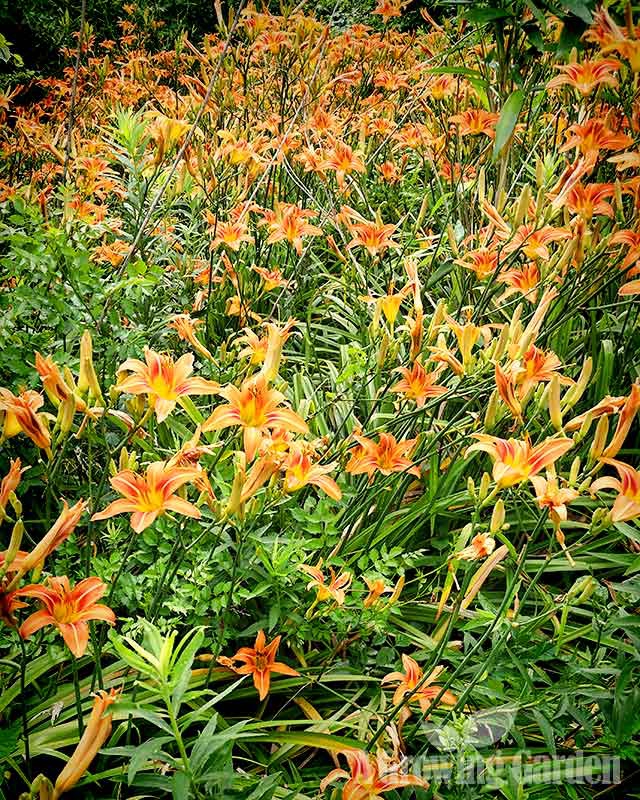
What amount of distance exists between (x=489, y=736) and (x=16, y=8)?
7788 millimetres

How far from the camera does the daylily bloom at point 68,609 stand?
40.5 inches

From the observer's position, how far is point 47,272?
6.23 feet

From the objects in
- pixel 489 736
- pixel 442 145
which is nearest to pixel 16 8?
pixel 442 145

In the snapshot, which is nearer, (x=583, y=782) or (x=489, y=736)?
(x=583, y=782)

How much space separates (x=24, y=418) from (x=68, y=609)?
0.33 meters

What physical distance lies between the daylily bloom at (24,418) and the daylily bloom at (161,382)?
0.50 feet

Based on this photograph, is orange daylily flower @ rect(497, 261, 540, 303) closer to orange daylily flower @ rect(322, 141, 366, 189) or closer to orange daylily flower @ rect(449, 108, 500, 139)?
orange daylily flower @ rect(449, 108, 500, 139)

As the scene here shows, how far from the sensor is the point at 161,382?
1203 millimetres

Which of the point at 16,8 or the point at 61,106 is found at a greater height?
the point at 16,8

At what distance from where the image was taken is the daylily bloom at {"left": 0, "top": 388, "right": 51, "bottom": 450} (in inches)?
44.8

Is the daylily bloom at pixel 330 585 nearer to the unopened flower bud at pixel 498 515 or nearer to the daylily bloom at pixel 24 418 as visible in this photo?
the unopened flower bud at pixel 498 515

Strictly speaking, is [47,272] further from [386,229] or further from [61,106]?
[61,106]

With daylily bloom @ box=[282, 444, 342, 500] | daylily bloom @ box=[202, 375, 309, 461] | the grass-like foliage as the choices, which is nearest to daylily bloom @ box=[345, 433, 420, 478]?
the grass-like foliage

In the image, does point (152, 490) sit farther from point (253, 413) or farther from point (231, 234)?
point (231, 234)
